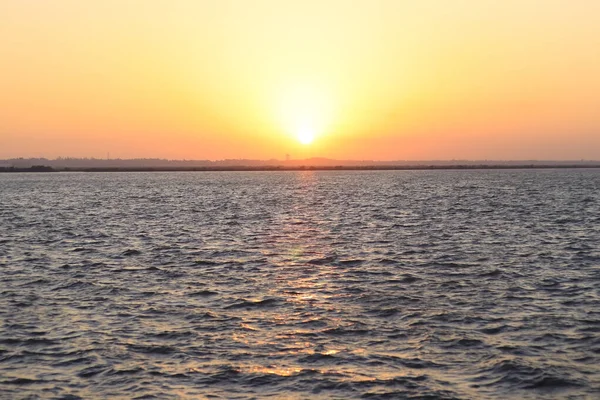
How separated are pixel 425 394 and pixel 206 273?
1989 centimetres

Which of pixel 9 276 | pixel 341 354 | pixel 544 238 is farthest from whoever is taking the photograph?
pixel 544 238

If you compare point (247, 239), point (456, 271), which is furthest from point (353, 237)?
point (456, 271)

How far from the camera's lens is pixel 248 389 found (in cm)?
1711

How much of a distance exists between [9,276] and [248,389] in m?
21.6

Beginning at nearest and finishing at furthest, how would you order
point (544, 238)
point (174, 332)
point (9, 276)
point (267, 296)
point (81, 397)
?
1. point (81, 397)
2. point (174, 332)
3. point (267, 296)
4. point (9, 276)
5. point (544, 238)

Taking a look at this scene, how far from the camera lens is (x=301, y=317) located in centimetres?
2491

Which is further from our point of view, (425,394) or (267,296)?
(267,296)

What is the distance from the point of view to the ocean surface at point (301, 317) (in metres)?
17.7

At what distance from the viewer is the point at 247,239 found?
5150 cm

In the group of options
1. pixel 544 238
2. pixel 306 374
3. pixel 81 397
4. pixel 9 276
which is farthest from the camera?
pixel 544 238

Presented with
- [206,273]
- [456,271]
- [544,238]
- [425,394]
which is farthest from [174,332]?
[544,238]

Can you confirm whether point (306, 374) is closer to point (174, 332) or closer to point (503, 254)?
point (174, 332)

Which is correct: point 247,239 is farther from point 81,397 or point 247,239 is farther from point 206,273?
point 81,397

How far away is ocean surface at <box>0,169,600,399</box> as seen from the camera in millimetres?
17672
